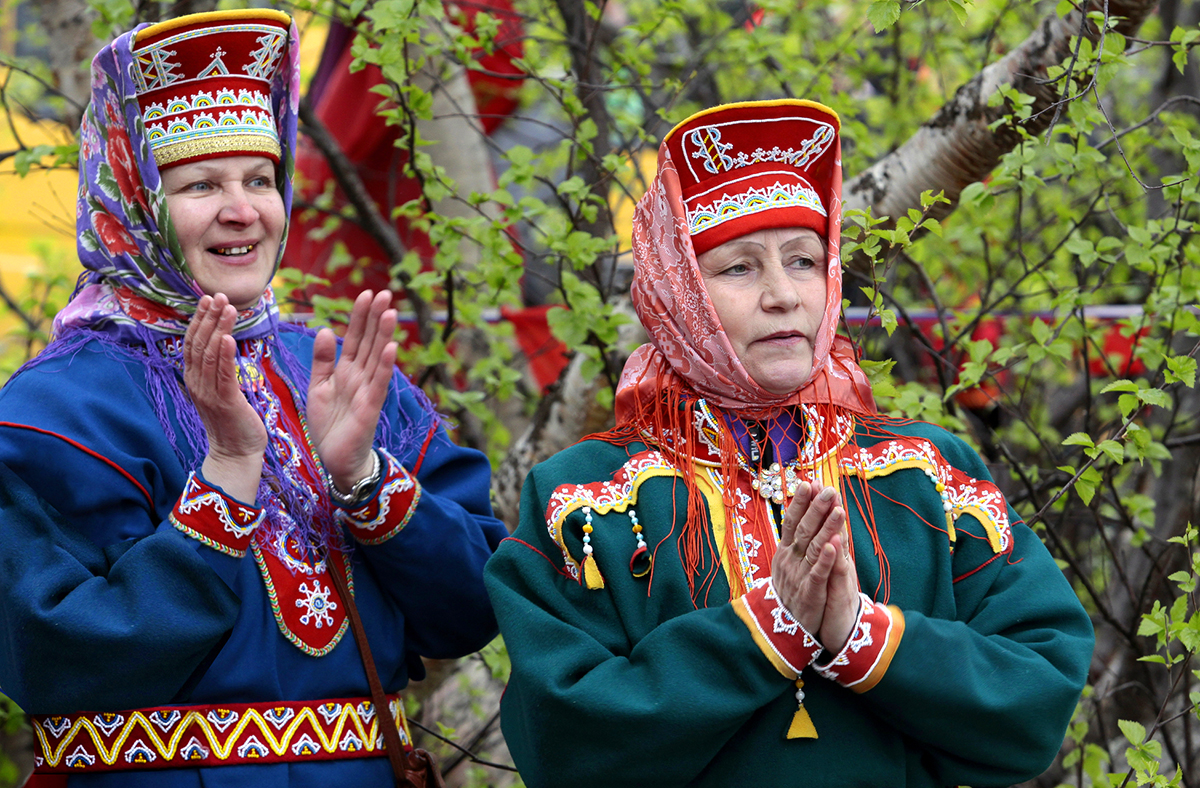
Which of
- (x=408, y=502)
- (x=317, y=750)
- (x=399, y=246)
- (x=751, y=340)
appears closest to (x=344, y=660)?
(x=317, y=750)

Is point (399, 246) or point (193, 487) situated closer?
point (193, 487)

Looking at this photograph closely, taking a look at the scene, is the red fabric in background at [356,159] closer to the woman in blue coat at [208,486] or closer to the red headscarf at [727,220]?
the woman in blue coat at [208,486]

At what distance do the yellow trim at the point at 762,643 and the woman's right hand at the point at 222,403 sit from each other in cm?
87

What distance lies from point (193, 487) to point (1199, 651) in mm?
1891

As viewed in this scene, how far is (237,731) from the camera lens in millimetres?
2090

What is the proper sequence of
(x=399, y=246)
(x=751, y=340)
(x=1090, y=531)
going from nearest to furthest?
(x=751, y=340), (x=399, y=246), (x=1090, y=531)

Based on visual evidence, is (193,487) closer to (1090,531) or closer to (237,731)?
(237,731)

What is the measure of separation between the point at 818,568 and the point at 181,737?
1.12 metres

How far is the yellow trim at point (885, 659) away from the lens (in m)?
1.81

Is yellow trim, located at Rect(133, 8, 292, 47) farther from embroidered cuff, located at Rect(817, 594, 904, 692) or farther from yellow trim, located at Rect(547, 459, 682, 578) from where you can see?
embroidered cuff, located at Rect(817, 594, 904, 692)

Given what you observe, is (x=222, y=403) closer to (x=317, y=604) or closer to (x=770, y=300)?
(x=317, y=604)

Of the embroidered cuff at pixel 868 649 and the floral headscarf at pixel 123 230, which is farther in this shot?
the floral headscarf at pixel 123 230

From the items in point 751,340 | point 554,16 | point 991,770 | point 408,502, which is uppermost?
point 554,16

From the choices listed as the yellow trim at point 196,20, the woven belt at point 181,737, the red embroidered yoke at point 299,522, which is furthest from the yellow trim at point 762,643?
the yellow trim at point 196,20
